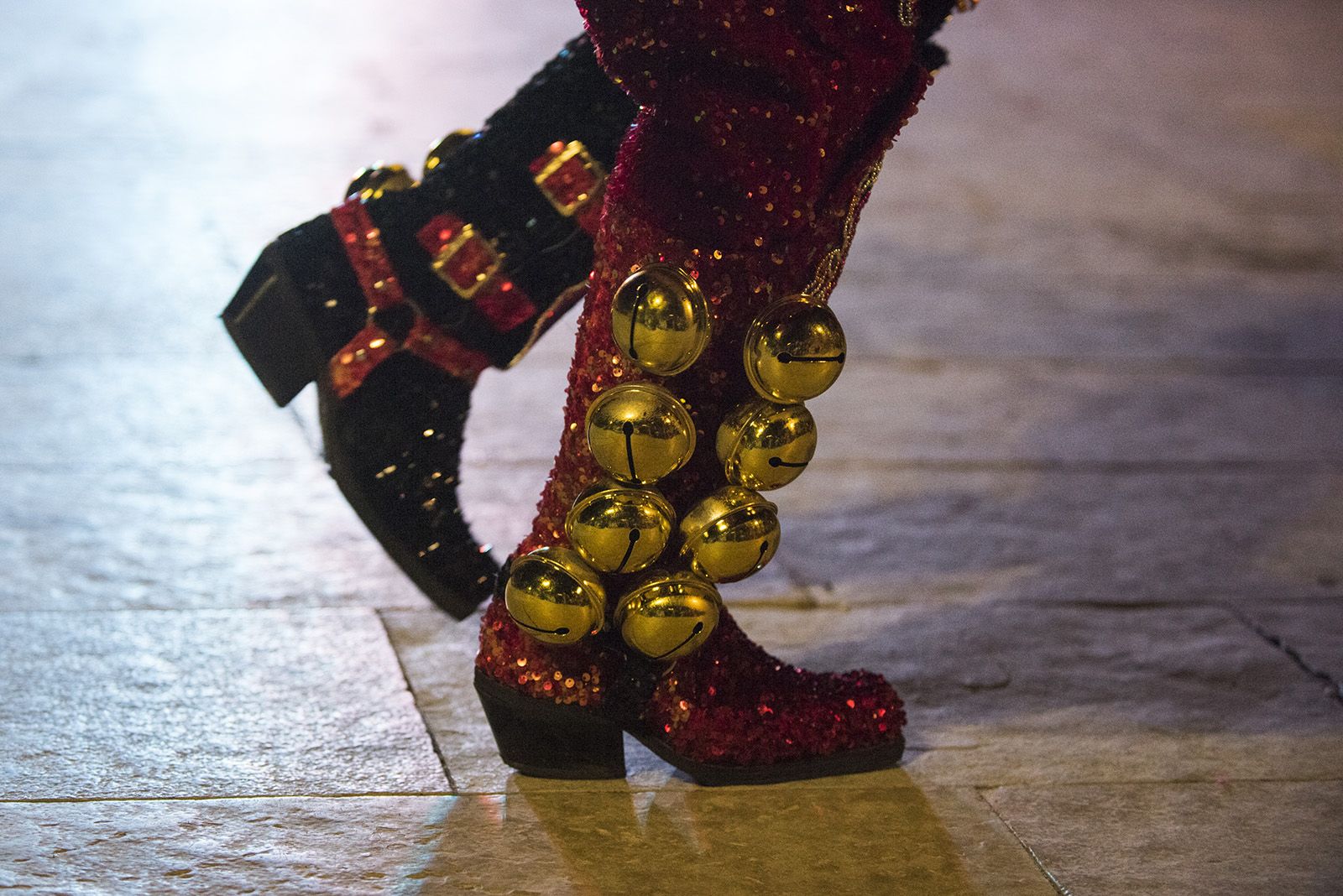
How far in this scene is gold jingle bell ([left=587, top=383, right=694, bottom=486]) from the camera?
1.06 m

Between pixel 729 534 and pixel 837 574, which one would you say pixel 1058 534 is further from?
pixel 729 534

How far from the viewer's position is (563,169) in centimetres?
124

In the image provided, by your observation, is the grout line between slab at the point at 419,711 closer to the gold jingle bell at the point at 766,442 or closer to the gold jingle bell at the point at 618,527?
the gold jingle bell at the point at 618,527

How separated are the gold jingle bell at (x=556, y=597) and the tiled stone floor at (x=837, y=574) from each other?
0.14 metres

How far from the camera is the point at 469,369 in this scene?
48.8 inches

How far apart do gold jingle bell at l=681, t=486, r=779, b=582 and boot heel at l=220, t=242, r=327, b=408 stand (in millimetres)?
327

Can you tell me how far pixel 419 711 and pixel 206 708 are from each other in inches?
6.9

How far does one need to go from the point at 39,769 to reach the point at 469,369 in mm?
445

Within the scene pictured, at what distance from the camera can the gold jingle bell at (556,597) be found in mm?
1096

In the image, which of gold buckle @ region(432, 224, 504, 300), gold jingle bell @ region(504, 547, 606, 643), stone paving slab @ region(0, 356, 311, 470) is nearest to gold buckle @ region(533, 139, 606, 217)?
gold buckle @ region(432, 224, 504, 300)

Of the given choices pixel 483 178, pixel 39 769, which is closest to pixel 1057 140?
pixel 483 178

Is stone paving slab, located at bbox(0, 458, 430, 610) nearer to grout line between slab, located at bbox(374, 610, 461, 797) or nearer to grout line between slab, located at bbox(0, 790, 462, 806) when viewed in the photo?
grout line between slab, located at bbox(374, 610, 461, 797)

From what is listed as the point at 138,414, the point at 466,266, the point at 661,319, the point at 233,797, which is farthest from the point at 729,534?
the point at 138,414

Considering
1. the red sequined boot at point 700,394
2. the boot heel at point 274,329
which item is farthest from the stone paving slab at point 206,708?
the boot heel at point 274,329
